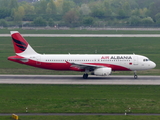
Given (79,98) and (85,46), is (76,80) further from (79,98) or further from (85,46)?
(85,46)

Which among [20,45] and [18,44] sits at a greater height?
[18,44]

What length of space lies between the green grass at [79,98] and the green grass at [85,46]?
797 inches

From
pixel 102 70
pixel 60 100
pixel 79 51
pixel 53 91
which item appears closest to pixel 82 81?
pixel 102 70

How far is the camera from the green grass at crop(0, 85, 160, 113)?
130 feet

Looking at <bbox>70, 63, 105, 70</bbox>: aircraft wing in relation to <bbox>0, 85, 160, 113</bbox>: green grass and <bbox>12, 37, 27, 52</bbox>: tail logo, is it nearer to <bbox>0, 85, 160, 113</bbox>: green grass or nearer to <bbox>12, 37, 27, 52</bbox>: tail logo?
<bbox>0, 85, 160, 113</bbox>: green grass

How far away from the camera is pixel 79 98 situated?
44.7 m

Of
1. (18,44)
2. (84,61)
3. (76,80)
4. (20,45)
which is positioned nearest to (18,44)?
(18,44)

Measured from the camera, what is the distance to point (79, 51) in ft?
304

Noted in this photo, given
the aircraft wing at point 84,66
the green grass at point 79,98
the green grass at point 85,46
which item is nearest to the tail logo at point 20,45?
the aircraft wing at point 84,66

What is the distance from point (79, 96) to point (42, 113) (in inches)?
331

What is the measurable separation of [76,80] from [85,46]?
46.4 meters

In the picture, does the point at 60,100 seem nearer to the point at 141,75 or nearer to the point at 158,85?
the point at 158,85

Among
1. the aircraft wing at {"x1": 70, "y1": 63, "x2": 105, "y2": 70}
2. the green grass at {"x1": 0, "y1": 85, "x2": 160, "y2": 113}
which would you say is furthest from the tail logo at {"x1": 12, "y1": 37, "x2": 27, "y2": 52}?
the green grass at {"x1": 0, "y1": 85, "x2": 160, "y2": 113}

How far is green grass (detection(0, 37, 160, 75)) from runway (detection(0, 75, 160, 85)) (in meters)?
9.65
